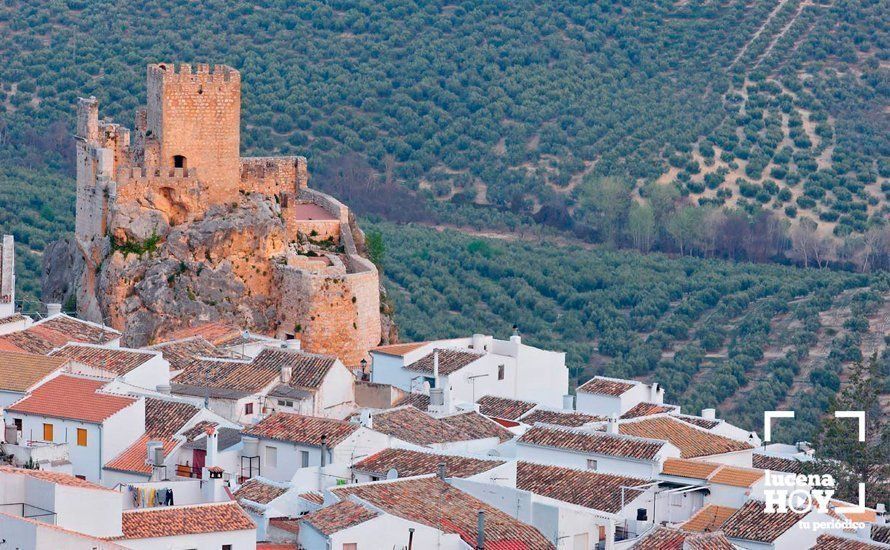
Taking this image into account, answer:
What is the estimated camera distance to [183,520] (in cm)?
3141

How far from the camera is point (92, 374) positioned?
41281 mm

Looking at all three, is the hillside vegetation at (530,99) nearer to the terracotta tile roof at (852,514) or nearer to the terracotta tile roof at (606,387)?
the terracotta tile roof at (606,387)

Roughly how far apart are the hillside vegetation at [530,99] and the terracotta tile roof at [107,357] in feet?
106

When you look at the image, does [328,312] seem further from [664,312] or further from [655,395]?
[664,312]

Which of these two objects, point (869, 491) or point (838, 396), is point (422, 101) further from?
point (869, 491)

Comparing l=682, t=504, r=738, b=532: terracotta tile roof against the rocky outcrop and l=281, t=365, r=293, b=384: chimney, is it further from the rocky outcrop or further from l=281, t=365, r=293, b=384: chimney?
the rocky outcrop

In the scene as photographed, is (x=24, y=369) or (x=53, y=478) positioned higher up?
(x=53, y=478)

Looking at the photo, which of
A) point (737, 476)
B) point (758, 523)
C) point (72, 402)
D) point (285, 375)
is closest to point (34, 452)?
point (72, 402)

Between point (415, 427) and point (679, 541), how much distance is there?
8.21 m

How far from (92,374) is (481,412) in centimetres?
797

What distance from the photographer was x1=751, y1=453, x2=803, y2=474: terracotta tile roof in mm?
41938

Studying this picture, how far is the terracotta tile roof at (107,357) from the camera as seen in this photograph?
4188 cm

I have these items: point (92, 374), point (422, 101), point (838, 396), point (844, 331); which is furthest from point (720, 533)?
point (422, 101)

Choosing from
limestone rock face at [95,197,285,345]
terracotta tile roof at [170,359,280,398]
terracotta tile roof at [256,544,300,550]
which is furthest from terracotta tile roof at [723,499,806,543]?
limestone rock face at [95,197,285,345]
